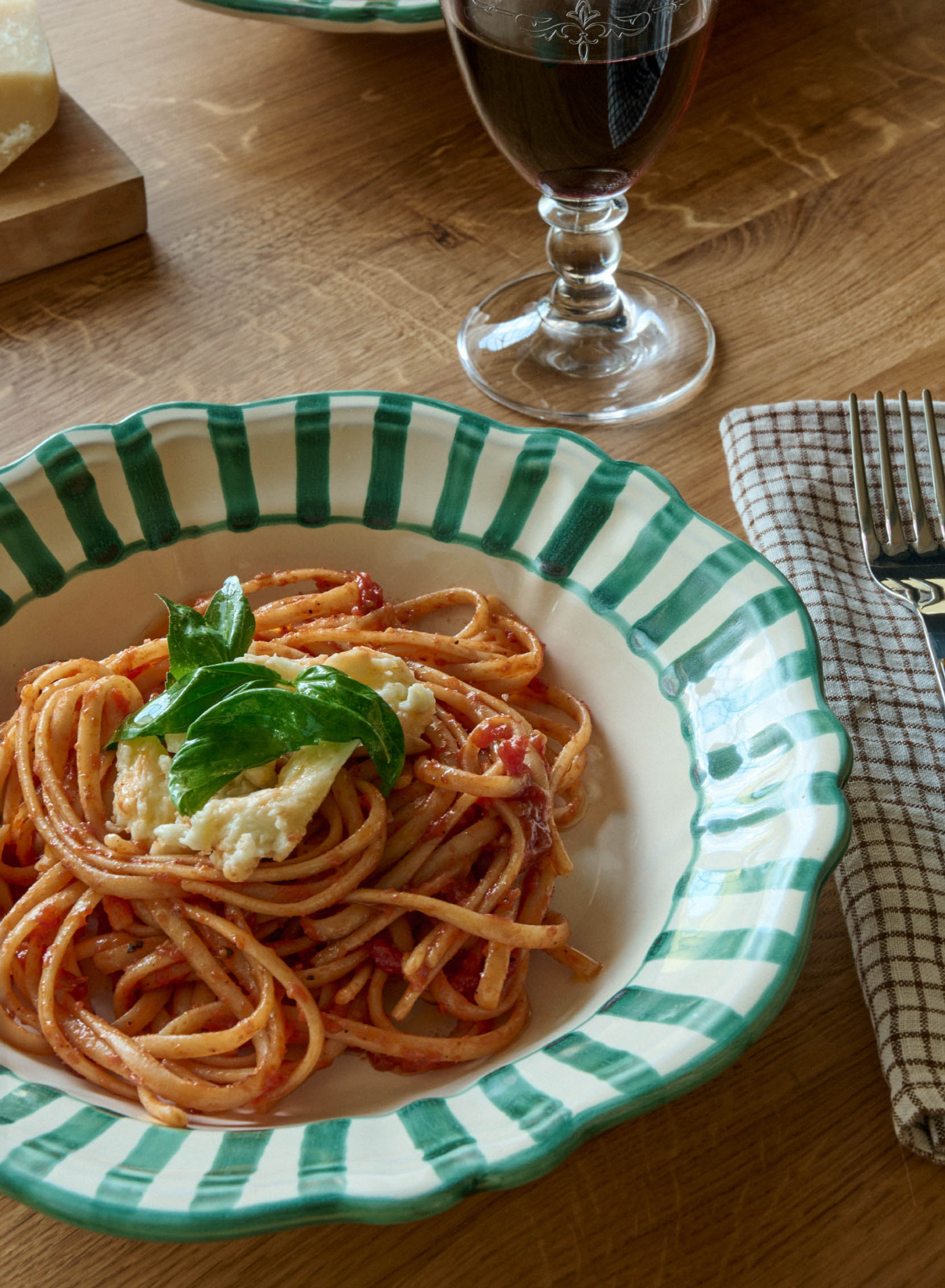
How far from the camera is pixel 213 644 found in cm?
130

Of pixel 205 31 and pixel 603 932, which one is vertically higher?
pixel 205 31

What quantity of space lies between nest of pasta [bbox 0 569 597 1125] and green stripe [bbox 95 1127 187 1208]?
97 mm

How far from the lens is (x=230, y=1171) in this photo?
36.5 inches

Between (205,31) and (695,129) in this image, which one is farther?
(205,31)

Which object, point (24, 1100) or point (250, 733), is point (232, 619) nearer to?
point (250, 733)

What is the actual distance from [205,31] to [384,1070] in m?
2.43

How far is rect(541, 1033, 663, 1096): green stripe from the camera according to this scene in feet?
3.12

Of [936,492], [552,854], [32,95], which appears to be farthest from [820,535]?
[32,95]

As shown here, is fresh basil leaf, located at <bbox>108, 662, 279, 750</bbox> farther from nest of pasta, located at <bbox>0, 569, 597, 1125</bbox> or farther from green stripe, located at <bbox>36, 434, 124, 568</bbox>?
green stripe, located at <bbox>36, 434, 124, 568</bbox>

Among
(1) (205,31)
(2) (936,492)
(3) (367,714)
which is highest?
(1) (205,31)

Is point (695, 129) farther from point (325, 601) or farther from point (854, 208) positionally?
point (325, 601)


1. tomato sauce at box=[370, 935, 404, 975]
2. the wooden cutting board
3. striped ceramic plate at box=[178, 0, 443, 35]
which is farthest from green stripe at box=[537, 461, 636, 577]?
striped ceramic plate at box=[178, 0, 443, 35]

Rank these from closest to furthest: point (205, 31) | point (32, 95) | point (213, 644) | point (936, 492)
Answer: point (213, 644) → point (936, 492) → point (32, 95) → point (205, 31)

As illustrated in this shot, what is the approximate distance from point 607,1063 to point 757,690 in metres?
0.44
